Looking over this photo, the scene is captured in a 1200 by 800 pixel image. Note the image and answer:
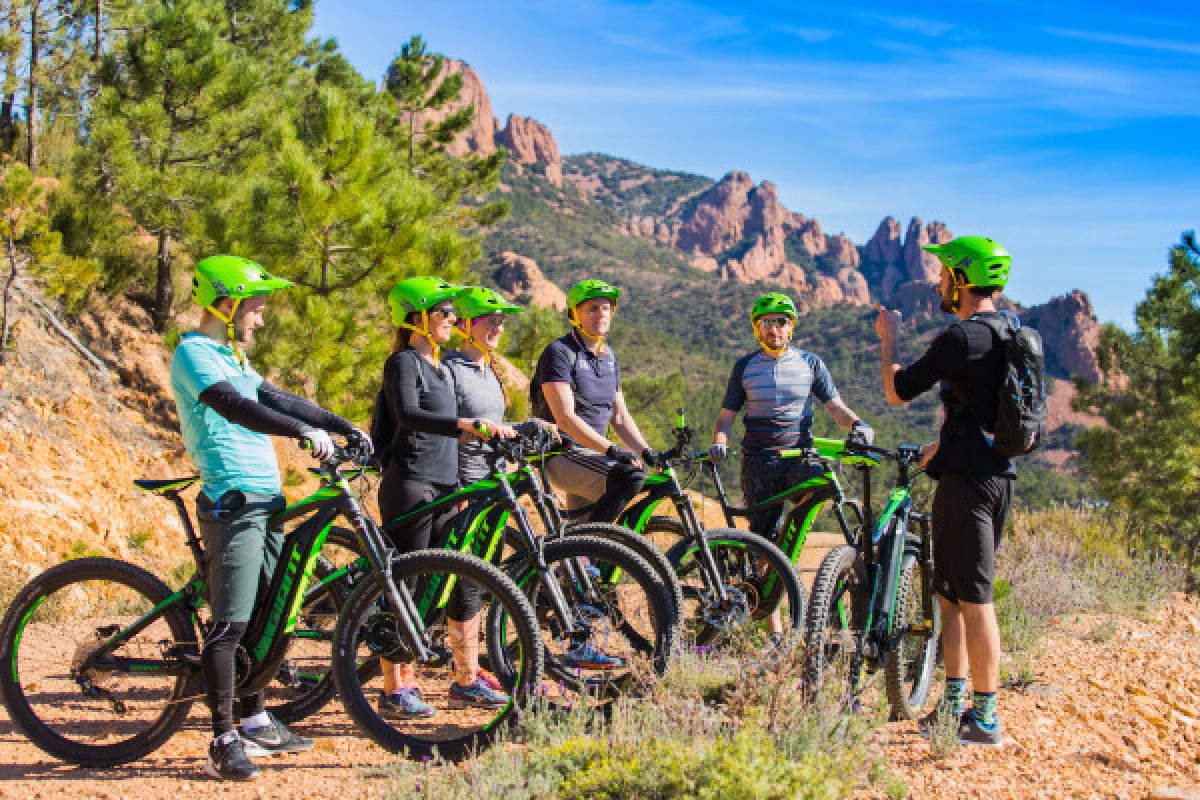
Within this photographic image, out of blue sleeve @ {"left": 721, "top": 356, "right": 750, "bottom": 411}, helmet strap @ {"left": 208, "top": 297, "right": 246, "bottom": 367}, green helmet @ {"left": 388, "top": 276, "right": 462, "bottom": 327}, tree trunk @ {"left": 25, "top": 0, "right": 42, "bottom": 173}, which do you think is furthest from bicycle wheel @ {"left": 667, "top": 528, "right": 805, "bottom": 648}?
tree trunk @ {"left": 25, "top": 0, "right": 42, "bottom": 173}

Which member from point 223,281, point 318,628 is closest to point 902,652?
point 318,628

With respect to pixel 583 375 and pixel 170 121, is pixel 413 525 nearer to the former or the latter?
pixel 583 375

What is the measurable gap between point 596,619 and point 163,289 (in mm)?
11237

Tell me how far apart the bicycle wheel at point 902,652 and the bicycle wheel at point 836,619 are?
0.50 ft

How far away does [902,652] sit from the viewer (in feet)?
14.3

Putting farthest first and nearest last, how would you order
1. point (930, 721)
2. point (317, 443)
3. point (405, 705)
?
point (930, 721), point (405, 705), point (317, 443)

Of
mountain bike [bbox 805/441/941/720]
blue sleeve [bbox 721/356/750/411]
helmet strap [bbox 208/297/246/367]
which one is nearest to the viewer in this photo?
helmet strap [bbox 208/297/246/367]

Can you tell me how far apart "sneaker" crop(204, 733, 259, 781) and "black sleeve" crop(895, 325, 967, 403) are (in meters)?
2.79

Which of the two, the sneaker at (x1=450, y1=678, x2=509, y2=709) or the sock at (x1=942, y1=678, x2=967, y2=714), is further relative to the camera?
the sneaker at (x1=450, y1=678, x2=509, y2=709)

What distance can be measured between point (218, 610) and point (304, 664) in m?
1.66

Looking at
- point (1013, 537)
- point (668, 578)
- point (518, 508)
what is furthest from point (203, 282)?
point (1013, 537)

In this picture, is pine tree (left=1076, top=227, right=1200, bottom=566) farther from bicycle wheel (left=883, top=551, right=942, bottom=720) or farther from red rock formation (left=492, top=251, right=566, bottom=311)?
red rock formation (left=492, top=251, right=566, bottom=311)

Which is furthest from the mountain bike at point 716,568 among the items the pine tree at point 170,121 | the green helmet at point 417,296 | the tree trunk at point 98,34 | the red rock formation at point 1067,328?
the red rock formation at point 1067,328

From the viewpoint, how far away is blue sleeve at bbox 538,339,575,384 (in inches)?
187
